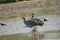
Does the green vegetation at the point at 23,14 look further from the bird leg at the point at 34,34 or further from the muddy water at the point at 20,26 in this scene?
the bird leg at the point at 34,34

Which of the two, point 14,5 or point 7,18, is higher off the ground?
point 14,5

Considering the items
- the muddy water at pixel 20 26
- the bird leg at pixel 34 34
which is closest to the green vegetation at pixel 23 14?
the muddy water at pixel 20 26

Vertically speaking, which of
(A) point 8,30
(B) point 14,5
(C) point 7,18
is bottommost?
(A) point 8,30

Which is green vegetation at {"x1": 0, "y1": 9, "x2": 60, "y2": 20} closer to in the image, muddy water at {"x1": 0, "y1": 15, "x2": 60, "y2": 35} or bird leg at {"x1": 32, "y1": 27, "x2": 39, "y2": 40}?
muddy water at {"x1": 0, "y1": 15, "x2": 60, "y2": 35}

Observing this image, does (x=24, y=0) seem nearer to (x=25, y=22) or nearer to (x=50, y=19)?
(x=25, y=22)

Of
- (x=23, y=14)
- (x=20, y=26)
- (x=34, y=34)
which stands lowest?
(x=34, y=34)

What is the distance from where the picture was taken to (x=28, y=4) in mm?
2295

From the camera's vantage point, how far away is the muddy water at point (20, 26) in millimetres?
2268

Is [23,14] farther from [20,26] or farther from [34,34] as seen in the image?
[34,34]

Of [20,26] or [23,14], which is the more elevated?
[23,14]

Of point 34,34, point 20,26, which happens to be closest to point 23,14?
point 20,26

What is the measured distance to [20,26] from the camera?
2279 millimetres

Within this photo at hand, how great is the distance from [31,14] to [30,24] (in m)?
0.14

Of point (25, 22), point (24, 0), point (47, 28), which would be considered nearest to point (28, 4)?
point (24, 0)
